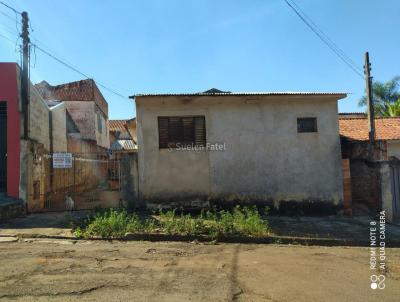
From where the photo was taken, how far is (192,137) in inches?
467

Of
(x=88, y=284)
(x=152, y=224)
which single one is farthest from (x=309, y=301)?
(x=152, y=224)

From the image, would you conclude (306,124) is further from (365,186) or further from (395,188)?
(395,188)

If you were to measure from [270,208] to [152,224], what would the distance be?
466 centimetres

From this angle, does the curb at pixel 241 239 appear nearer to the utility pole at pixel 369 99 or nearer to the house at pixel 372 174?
the house at pixel 372 174

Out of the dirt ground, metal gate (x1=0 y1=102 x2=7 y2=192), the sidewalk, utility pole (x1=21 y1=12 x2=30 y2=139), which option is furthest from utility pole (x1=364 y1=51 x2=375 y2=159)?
metal gate (x1=0 y1=102 x2=7 y2=192)

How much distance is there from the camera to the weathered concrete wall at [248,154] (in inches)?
457

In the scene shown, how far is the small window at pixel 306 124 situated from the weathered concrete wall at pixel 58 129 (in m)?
10.0

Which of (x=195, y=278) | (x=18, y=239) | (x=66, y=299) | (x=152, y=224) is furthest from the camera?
(x=152, y=224)

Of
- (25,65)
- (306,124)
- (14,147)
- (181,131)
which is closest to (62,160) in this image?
(14,147)

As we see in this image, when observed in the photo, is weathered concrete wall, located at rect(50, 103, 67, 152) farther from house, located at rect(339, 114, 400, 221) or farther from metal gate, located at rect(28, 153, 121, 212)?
house, located at rect(339, 114, 400, 221)

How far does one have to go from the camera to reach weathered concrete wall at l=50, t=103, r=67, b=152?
15258mm

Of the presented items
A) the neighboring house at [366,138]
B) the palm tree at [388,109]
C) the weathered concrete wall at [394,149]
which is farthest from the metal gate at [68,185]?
the palm tree at [388,109]

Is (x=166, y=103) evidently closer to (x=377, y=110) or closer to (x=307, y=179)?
(x=307, y=179)

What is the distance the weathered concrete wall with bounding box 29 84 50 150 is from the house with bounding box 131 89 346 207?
3.78 meters
